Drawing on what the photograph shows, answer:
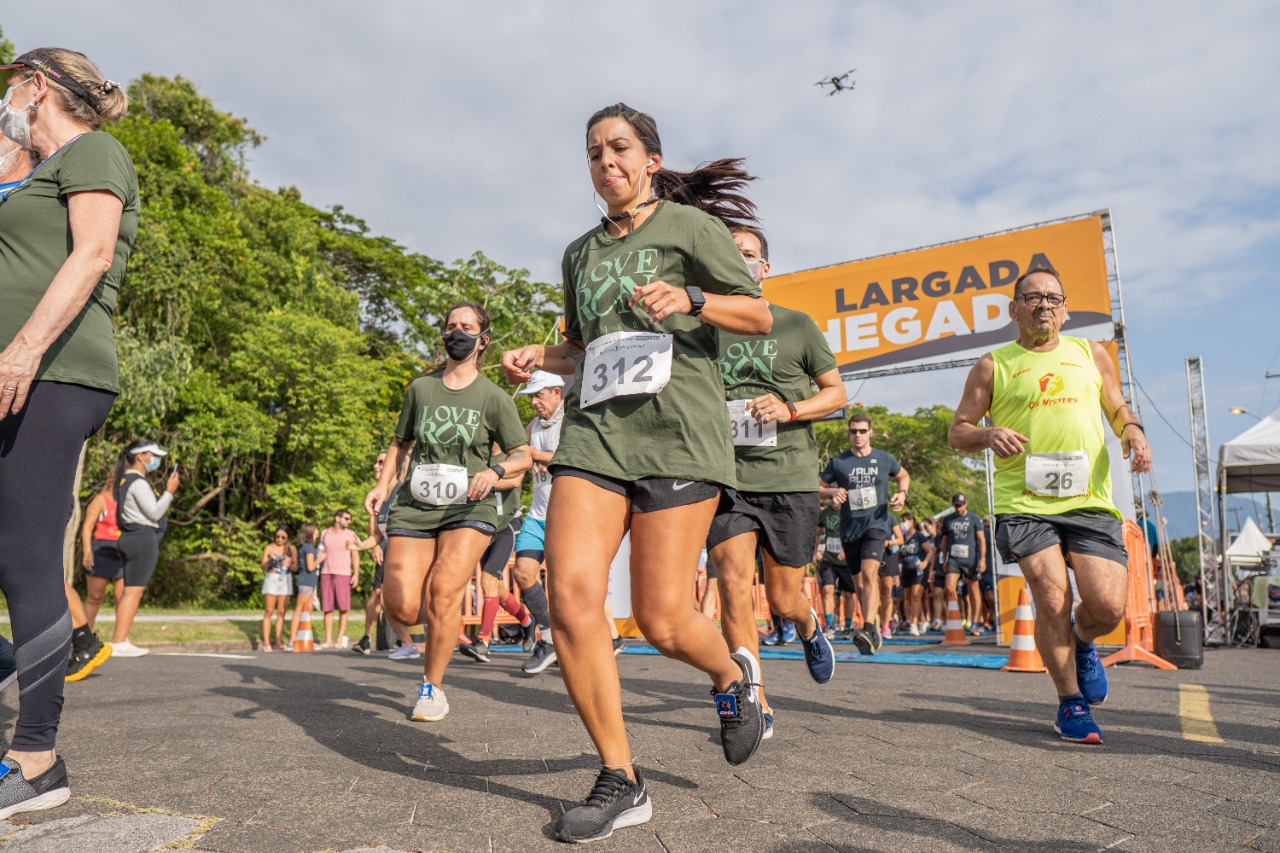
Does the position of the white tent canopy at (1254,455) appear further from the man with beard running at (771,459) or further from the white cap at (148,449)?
the white cap at (148,449)

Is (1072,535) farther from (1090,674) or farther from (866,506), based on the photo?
(866,506)

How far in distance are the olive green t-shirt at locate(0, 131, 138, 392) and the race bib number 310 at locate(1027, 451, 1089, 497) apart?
361 centimetres

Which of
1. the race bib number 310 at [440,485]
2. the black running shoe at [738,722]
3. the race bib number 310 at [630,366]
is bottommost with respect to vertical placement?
the black running shoe at [738,722]

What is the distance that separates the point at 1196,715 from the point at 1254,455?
11.9 meters

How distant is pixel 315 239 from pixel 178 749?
29795mm

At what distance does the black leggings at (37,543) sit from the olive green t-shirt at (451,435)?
2.13 metres

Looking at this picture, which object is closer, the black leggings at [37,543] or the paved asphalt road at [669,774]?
the paved asphalt road at [669,774]

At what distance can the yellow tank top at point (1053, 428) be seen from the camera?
14.0ft

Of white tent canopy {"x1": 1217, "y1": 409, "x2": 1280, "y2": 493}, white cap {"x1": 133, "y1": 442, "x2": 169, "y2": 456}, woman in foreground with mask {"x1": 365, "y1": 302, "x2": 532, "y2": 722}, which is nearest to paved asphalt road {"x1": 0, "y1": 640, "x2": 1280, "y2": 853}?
woman in foreground with mask {"x1": 365, "y1": 302, "x2": 532, "y2": 722}

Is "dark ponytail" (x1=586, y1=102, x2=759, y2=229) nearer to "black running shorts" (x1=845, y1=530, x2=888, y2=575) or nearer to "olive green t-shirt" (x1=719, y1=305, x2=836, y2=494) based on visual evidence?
"olive green t-shirt" (x1=719, y1=305, x2=836, y2=494)

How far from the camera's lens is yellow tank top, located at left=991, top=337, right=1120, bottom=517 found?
14.0ft

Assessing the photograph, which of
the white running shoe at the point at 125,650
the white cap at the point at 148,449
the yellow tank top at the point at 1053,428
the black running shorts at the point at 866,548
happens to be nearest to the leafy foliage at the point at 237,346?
the white running shoe at the point at 125,650

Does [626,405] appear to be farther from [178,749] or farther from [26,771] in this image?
[178,749]

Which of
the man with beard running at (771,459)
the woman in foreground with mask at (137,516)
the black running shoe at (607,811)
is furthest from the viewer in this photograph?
the woman in foreground with mask at (137,516)
